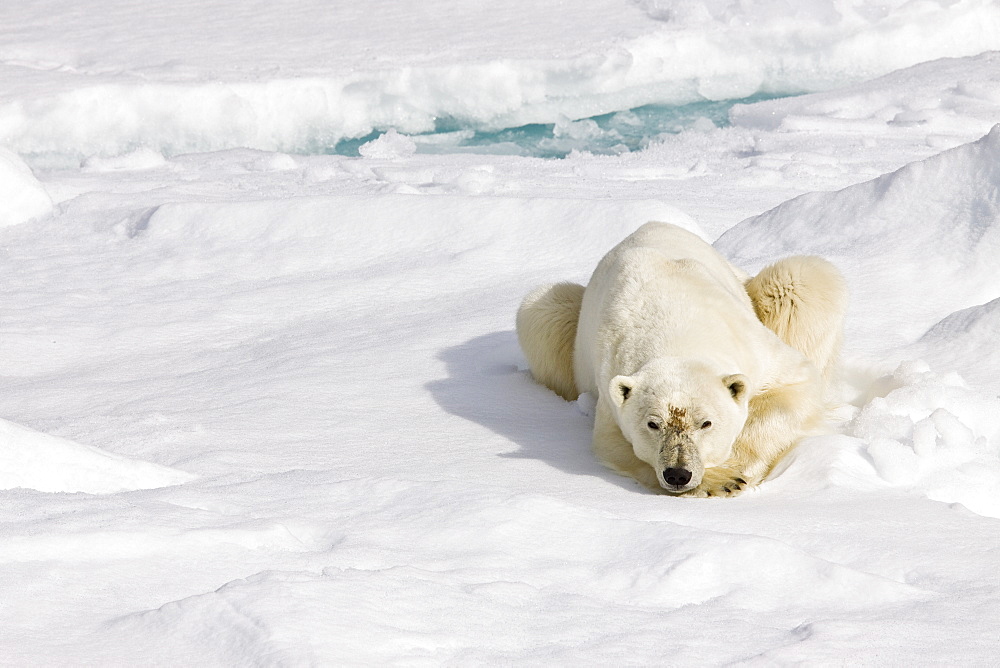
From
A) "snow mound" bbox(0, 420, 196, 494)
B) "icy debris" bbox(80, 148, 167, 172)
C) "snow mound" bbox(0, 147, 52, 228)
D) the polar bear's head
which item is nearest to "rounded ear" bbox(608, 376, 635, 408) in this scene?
the polar bear's head

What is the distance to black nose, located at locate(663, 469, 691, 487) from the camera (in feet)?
10.5

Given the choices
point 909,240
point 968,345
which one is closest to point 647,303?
point 968,345

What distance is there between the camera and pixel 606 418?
363 centimetres

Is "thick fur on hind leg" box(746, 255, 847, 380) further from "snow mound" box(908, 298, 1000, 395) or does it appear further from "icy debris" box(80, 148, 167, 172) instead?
"icy debris" box(80, 148, 167, 172)

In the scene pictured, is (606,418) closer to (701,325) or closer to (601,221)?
(701,325)

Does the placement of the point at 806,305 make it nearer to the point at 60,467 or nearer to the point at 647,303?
the point at 647,303

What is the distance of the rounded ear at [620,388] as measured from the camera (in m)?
3.35

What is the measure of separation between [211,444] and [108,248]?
3.68 meters

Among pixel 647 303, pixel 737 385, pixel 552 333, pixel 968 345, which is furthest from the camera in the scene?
pixel 552 333

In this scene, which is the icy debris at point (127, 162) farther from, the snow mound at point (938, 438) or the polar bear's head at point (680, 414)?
the snow mound at point (938, 438)

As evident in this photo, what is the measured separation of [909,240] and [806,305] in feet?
3.72

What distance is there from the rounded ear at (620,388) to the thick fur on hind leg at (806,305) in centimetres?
114

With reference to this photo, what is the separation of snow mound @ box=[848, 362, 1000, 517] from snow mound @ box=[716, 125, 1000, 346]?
2.72ft

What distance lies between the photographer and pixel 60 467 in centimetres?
262
